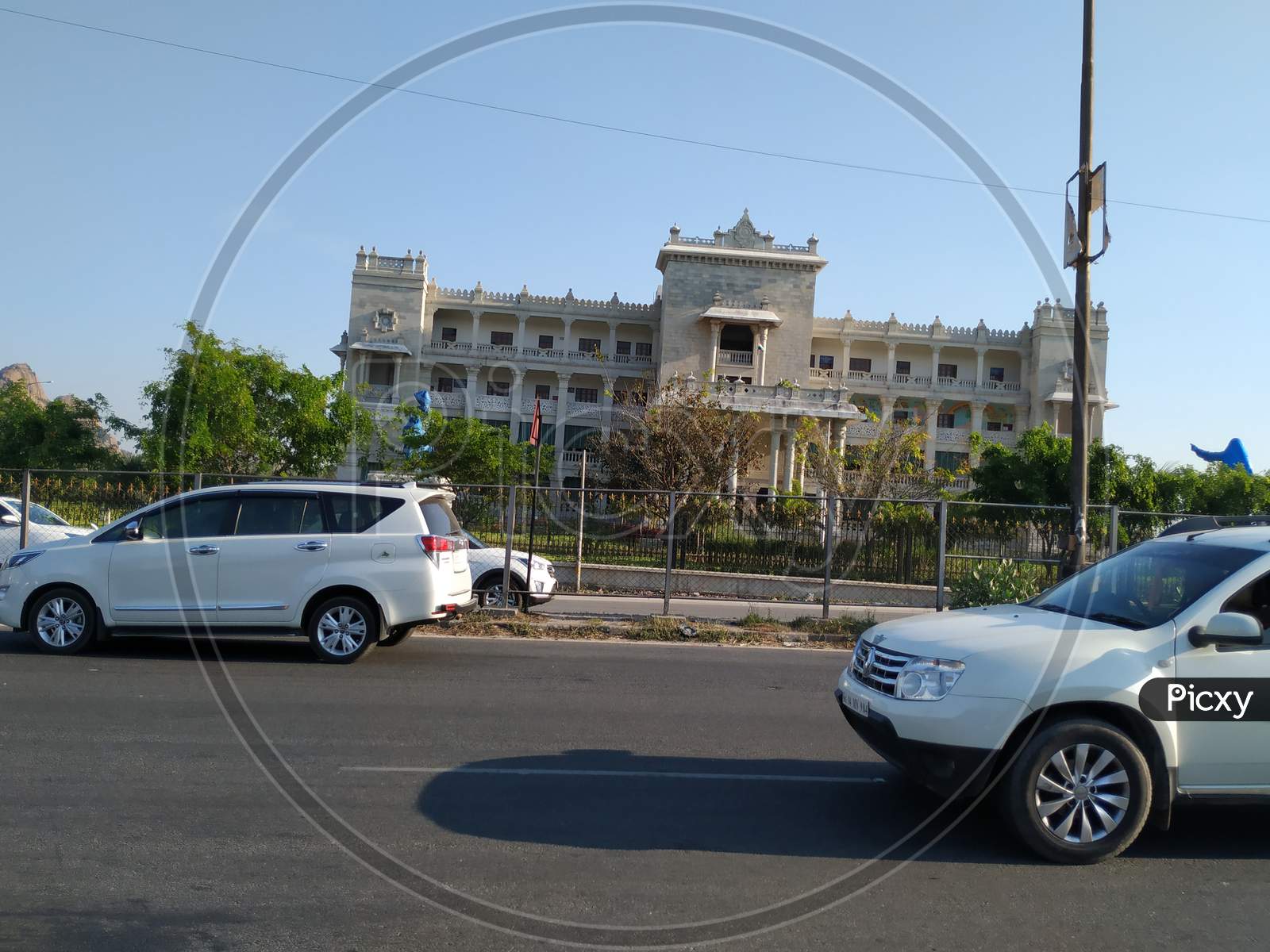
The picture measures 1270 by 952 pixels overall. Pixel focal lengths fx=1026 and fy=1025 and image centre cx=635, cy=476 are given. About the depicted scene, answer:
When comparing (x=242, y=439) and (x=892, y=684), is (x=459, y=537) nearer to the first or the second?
(x=892, y=684)

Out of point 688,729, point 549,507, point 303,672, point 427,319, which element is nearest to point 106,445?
point 427,319

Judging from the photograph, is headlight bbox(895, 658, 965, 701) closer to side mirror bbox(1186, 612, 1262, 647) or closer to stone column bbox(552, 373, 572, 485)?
side mirror bbox(1186, 612, 1262, 647)

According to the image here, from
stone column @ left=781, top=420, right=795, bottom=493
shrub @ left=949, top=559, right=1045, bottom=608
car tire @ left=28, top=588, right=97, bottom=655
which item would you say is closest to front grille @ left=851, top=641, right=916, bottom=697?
car tire @ left=28, top=588, right=97, bottom=655

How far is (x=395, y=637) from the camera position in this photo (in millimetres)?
11688

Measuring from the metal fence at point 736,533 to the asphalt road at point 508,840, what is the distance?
278 inches

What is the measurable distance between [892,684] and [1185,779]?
5.08 ft

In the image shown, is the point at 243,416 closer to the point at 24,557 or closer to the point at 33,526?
the point at 33,526

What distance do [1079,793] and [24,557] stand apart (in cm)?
1015

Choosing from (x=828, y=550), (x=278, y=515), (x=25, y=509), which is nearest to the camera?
(x=278, y=515)

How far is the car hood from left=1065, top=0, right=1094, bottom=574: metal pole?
29.3ft

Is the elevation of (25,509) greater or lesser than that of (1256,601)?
greater

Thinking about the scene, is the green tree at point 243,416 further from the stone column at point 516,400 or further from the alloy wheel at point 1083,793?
the alloy wheel at point 1083,793

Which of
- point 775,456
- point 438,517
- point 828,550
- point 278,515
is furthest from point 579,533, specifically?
point 775,456

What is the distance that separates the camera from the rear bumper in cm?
525
